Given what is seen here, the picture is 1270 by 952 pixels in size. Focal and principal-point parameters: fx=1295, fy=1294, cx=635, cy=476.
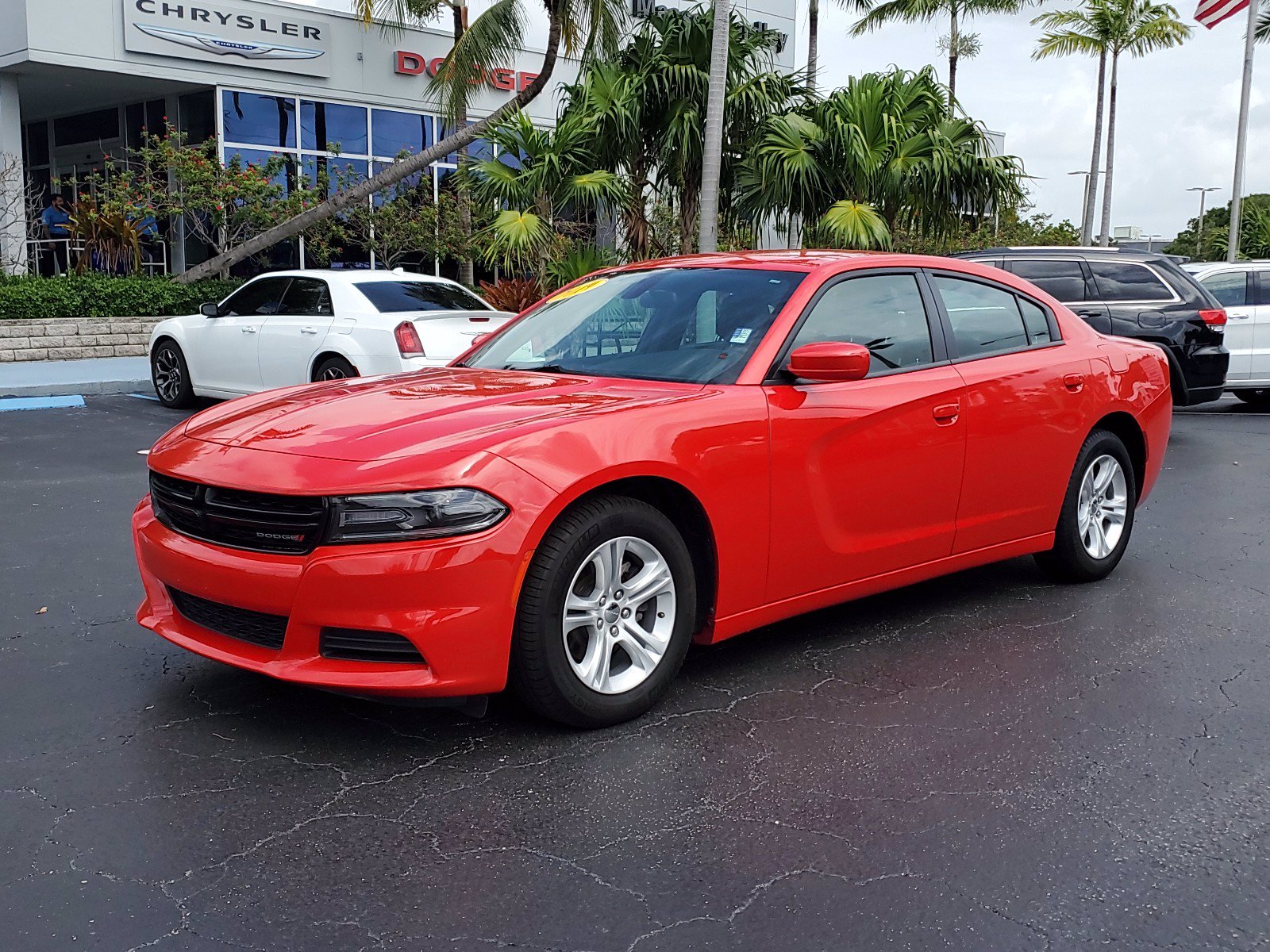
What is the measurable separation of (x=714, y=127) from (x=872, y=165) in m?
2.02

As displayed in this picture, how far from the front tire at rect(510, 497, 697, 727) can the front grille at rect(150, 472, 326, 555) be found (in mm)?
658

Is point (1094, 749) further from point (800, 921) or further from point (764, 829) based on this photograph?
point (800, 921)

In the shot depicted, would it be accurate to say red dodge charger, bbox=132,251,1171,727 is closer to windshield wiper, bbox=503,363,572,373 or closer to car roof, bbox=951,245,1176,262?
windshield wiper, bbox=503,363,572,373

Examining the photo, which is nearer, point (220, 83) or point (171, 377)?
point (171, 377)

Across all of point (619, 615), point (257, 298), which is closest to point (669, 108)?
point (257, 298)

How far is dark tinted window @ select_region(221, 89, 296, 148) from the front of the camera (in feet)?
79.6

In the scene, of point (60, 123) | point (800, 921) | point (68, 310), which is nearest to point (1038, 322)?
point (800, 921)

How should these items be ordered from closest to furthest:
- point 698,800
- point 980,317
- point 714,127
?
point 698,800 < point 980,317 < point 714,127

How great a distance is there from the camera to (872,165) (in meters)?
15.2

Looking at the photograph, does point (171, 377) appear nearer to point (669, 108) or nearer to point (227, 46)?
point (669, 108)

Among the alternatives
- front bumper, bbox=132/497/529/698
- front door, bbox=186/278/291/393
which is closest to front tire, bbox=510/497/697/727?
front bumper, bbox=132/497/529/698

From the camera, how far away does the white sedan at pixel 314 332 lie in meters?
11.2

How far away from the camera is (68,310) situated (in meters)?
19.2

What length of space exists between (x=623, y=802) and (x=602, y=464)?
101 centimetres
